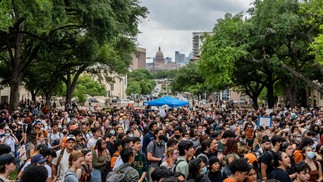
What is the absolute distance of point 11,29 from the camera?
24.8 metres

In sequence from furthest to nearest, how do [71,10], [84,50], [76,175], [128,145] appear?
[84,50], [71,10], [128,145], [76,175]

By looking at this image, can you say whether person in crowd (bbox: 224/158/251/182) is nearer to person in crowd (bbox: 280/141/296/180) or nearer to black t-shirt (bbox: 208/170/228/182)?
black t-shirt (bbox: 208/170/228/182)

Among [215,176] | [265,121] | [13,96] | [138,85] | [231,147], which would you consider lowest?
[215,176]

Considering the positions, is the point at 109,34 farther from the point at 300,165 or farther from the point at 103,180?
the point at 300,165

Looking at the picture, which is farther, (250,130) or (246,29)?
(246,29)

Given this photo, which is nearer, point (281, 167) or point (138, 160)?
point (281, 167)

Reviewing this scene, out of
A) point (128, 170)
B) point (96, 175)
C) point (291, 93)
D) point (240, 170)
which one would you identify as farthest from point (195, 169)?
point (291, 93)

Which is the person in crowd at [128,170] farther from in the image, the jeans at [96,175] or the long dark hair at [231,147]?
the long dark hair at [231,147]

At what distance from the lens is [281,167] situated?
677cm

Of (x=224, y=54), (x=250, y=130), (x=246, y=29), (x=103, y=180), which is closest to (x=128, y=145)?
(x=103, y=180)

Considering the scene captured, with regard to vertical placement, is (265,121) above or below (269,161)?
above

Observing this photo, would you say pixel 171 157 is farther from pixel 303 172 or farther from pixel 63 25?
pixel 63 25

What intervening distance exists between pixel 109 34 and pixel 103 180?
55.9ft

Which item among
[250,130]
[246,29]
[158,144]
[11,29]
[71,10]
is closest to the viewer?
[158,144]
